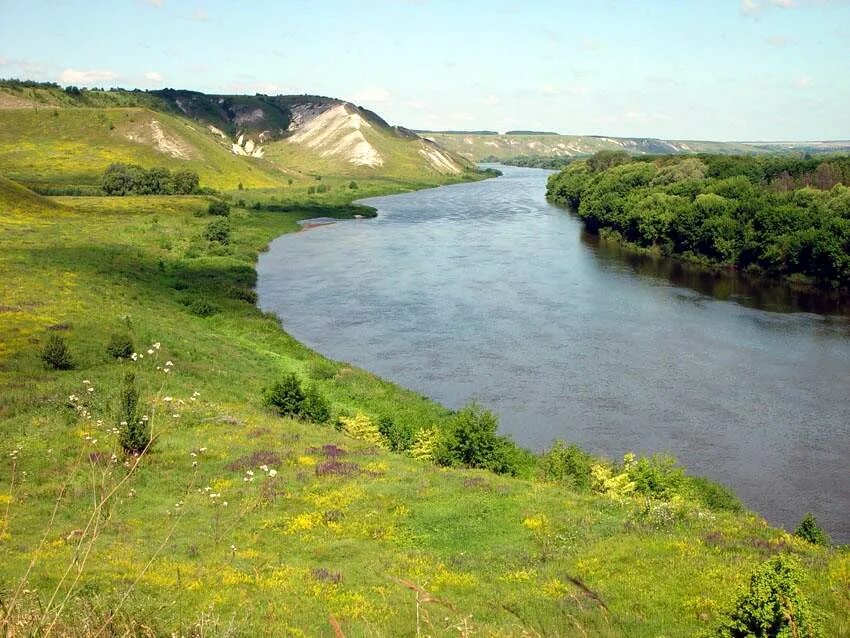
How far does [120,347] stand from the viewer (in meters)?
37.3

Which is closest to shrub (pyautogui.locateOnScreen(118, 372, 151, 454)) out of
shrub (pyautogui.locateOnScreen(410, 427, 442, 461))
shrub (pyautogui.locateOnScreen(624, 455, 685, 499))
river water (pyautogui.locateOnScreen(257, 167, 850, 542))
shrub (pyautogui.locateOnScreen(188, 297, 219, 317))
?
shrub (pyautogui.locateOnScreen(410, 427, 442, 461))

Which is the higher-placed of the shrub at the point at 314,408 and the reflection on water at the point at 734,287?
the reflection on water at the point at 734,287

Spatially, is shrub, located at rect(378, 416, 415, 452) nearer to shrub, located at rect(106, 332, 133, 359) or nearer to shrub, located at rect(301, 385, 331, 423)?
shrub, located at rect(301, 385, 331, 423)

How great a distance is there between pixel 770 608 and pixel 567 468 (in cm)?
1736

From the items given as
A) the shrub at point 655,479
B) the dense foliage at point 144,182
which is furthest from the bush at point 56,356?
the dense foliage at point 144,182

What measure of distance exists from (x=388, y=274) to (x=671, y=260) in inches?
1358

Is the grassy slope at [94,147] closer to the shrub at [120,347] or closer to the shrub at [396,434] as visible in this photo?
the shrub at [120,347]

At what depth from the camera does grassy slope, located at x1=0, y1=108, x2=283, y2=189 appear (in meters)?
129

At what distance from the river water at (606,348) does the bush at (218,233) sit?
19.5 feet

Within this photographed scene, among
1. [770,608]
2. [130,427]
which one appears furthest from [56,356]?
[770,608]

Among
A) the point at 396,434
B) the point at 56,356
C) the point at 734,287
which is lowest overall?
the point at 396,434

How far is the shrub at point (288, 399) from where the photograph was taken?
110ft

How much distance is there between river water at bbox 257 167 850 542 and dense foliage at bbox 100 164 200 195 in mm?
44325

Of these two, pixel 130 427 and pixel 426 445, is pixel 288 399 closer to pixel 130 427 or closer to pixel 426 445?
pixel 426 445
